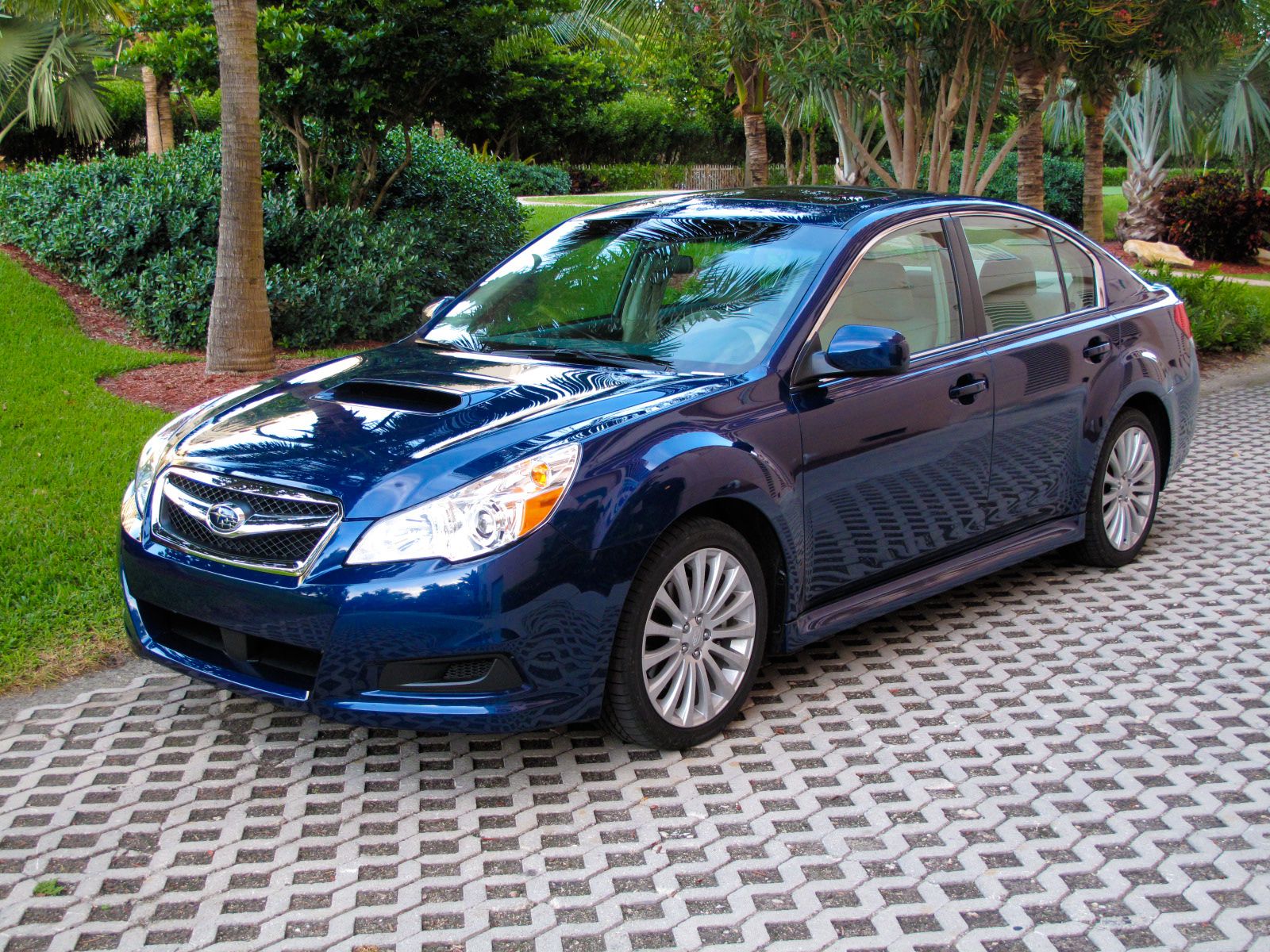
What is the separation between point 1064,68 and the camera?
38.2ft

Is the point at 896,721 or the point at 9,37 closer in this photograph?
the point at 896,721

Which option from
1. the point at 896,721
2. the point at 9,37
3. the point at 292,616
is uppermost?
the point at 9,37

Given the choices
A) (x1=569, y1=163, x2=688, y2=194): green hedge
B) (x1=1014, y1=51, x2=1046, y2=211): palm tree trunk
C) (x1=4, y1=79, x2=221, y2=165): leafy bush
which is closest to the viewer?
(x1=1014, y1=51, x2=1046, y2=211): palm tree trunk

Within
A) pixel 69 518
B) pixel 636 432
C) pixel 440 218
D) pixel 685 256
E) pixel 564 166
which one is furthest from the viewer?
pixel 564 166

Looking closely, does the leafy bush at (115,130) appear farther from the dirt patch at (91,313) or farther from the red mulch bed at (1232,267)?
the red mulch bed at (1232,267)

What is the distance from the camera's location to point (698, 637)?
4.10 meters

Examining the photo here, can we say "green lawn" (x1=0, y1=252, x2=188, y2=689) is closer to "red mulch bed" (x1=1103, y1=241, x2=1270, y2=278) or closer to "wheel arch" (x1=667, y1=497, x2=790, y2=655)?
"wheel arch" (x1=667, y1=497, x2=790, y2=655)

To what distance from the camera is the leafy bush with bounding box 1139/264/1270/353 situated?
12.4m

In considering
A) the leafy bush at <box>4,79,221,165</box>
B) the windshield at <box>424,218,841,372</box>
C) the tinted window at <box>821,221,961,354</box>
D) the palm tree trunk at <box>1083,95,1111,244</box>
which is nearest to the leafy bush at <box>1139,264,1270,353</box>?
the palm tree trunk at <box>1083,95,1111,244</box>

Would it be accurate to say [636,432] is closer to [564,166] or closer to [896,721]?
[896,721]

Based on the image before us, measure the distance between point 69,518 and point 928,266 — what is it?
13.6 ft

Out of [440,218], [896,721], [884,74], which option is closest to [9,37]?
[440,218]

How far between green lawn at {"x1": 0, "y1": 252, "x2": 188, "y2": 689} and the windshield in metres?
1.84

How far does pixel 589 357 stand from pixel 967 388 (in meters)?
1.50
